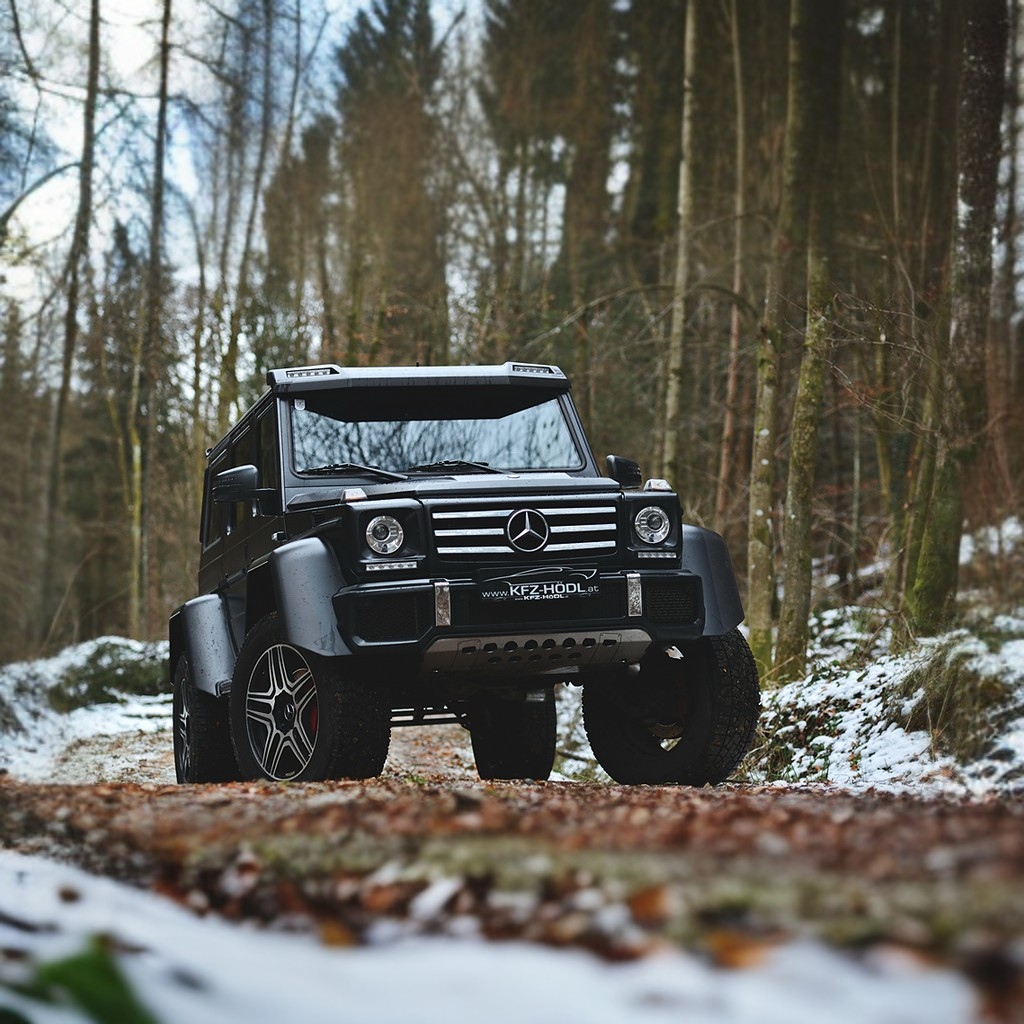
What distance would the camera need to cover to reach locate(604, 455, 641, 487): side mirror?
791 cm

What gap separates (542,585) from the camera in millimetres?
6656

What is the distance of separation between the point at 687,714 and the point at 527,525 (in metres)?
1.56

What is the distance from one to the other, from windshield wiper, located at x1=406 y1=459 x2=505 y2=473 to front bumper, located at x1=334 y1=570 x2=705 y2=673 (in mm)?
1147

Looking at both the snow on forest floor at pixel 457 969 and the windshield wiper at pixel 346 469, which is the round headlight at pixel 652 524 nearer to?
the windshield wiper at pixel 346 469

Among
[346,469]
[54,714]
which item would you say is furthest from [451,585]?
[54,714]

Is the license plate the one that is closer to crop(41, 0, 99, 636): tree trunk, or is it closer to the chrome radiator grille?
the chrome radiator grille

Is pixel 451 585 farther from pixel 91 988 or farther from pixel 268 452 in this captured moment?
pixel 91 988

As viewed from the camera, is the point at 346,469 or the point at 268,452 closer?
the point at 346,469

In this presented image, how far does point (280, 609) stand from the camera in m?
6.62

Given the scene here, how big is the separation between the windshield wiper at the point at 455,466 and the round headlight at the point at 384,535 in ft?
3.25

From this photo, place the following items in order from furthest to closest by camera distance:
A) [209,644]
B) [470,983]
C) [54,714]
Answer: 1. [54,714]
2. [209,644]
3. [470,983]

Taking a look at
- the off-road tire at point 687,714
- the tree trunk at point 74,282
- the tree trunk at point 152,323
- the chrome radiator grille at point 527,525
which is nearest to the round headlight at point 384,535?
the chrome radiator grille at point 527,525

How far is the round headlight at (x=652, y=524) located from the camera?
7.05 meters

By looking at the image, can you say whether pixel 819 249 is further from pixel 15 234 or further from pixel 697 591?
pixel 15 234
